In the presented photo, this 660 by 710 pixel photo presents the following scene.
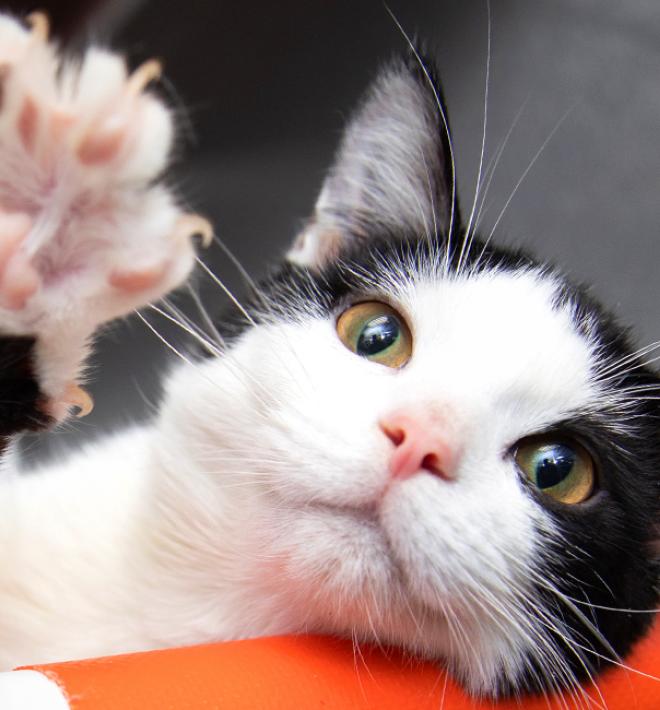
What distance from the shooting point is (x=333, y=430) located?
0.76m

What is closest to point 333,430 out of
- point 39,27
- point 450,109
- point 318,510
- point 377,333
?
point 318,510

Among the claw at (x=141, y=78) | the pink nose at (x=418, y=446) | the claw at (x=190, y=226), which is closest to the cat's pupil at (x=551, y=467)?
the pink nose at (x=418, y=446)

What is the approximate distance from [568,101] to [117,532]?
1160 millimetres

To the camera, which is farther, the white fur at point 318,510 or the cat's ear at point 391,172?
the cat's ear at point 391,172

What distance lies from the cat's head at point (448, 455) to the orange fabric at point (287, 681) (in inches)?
1.1

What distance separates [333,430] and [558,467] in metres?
0.26

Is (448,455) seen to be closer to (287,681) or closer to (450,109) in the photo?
(287,681)

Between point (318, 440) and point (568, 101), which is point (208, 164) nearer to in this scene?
point (568, 101)

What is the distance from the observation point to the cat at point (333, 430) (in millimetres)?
564

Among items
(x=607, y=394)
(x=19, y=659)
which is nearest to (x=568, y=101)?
(x=607, y=394)

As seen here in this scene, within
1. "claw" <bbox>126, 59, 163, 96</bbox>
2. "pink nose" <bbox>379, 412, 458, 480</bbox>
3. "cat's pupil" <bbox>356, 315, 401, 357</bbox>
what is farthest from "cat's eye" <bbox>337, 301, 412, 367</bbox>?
"claw" <bbox>126, 59, 163, 96</bbox>

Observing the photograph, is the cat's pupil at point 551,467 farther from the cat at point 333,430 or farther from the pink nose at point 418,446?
the pink nose at point 418,446

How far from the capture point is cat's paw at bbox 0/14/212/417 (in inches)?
21.1

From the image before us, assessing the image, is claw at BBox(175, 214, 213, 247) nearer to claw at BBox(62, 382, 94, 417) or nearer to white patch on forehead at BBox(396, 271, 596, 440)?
claw at BBox(62, 382, 94, 417)
